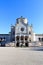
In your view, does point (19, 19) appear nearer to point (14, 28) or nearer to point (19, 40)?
point (14, 28)

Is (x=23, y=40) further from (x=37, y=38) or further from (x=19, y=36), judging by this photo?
(x=37, y=38)

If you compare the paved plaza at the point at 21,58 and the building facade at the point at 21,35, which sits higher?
the building facade at the point at 21,35

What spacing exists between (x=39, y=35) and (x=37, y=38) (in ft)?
6.64

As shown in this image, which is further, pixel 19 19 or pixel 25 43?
pixel 19 19

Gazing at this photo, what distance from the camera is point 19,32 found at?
7475cm

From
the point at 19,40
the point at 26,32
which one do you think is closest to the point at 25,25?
the point at 26,32

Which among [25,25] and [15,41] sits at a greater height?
[25,25]

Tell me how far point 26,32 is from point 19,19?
34.3 feet

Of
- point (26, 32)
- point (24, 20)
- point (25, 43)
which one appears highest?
point (24, 20)

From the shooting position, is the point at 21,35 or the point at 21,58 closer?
the point at 21,58

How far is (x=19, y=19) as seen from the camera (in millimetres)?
81188

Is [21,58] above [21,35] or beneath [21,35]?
beneath

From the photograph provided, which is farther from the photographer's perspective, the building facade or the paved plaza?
the building facade

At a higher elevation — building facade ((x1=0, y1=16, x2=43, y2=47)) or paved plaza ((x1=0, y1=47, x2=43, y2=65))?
building facade ((x1=0, y1=16, x2=43, y2=47))
